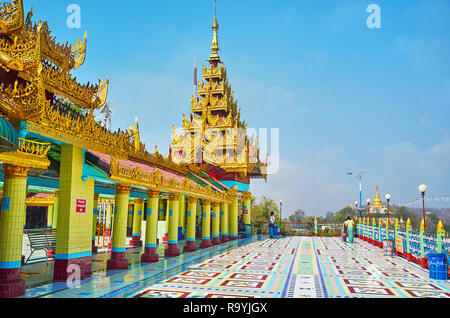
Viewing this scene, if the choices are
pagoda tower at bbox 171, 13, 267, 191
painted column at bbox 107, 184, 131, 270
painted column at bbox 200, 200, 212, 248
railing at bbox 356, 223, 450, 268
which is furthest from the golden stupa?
painted column at bbox 107, 184, 131, 270

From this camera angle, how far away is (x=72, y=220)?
32.0ft

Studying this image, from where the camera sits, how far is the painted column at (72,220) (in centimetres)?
954

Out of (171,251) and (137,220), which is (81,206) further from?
(137,220)

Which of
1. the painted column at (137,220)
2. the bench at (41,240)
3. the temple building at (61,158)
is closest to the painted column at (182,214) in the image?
the painted column at (137,220)

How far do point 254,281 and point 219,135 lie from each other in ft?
75.2

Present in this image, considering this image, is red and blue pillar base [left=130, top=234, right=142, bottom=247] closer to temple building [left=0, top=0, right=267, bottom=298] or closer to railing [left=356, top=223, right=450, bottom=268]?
temple building [left=0, top=0, right=267, bottom=298]

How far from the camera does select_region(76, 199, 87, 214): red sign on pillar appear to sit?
10.1 meters

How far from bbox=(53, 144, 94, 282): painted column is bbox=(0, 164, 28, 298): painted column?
1783mm

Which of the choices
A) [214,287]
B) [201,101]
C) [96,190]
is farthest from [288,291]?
[201,101]

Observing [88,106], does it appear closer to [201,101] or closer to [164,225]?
[164,225]

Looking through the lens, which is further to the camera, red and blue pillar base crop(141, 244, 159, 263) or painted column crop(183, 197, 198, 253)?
painted column crop(183, 197, 198, 253)
